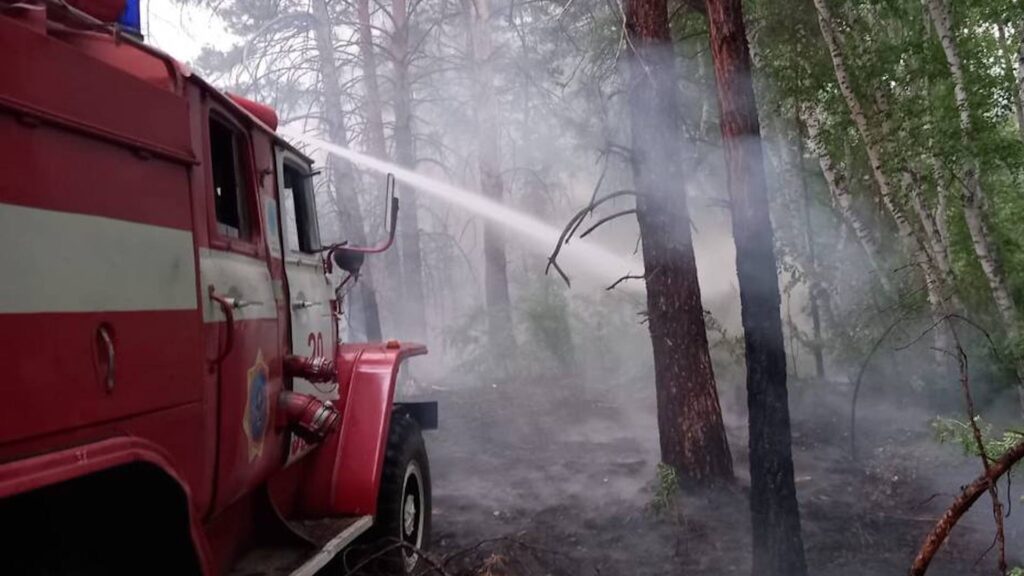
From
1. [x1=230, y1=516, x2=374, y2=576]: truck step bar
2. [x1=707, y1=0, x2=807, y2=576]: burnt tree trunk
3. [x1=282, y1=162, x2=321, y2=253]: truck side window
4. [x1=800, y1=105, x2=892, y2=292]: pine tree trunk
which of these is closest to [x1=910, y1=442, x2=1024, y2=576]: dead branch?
[x1=707, y1=0, x2=807, y2=576]: burnt tree trunk

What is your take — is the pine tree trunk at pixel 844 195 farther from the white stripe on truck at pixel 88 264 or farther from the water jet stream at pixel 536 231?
the white stripe on truck at pixel 88 264

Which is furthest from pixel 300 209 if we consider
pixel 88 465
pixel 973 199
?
pixel 973 199

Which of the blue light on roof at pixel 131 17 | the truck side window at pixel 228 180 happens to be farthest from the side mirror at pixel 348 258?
the blue light on roof at pixel 131 17

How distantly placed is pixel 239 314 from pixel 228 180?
2.44ft

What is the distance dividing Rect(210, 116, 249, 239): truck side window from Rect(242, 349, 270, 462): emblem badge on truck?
0.60 m

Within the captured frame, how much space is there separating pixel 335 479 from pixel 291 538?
21.9 inches

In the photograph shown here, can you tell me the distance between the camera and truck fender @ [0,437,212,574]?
183 cm

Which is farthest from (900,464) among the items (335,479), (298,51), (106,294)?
(298,51)

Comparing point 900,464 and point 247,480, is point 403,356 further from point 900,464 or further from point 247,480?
point 900,464

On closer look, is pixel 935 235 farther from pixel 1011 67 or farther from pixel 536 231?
pixel 536 231

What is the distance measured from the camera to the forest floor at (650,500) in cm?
550

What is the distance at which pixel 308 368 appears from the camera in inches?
151

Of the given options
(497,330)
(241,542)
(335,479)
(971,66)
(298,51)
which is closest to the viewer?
(241,542)

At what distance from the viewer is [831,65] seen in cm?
1003
